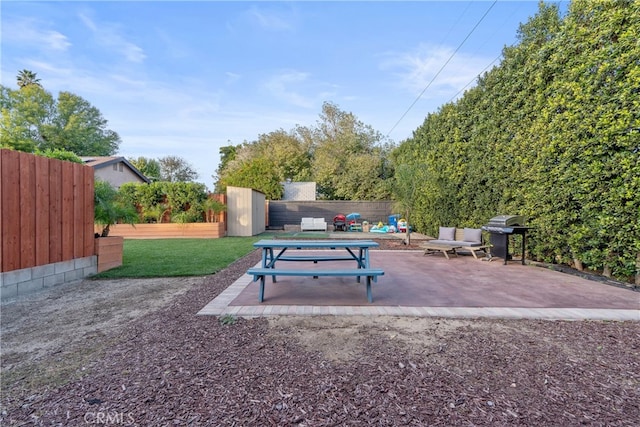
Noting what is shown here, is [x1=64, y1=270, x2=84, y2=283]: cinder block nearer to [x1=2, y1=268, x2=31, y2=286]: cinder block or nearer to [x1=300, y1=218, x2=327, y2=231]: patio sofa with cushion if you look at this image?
[x1=2, y1=268, x2=31, y2=286]: cinder block

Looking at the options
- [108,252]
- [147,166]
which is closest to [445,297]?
[108,252]

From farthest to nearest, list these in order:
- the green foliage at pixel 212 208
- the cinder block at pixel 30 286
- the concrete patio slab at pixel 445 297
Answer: the green foliage at pixel 212 208 < the cinder block at pixel 30 286 < the concrete patio slab at pixel 445 297

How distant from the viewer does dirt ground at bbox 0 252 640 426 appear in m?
1.78

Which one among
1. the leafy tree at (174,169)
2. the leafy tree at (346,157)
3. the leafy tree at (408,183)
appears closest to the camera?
the leafy tree at (408,183)

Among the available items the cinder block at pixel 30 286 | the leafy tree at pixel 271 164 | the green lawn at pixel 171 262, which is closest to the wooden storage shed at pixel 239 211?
the green lawn at pixel 171 262

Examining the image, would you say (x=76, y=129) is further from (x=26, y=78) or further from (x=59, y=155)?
(x=59, y=155)

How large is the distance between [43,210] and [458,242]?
8.57 metres

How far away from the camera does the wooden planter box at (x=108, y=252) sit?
6.04 m

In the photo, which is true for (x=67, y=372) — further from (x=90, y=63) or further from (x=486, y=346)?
(x=90, y=63)

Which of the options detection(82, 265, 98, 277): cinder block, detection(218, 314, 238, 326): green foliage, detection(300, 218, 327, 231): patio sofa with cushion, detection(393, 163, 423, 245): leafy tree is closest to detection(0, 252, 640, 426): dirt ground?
detection(218, 314, 238, 326): green foliage

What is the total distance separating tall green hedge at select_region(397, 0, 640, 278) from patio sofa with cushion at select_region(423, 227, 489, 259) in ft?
2.99

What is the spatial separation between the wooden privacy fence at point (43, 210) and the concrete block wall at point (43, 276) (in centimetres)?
9

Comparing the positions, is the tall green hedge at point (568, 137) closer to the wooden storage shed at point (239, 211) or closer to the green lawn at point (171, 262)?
the green lawn at point (171, 262)

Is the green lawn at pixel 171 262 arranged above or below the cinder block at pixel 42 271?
below
